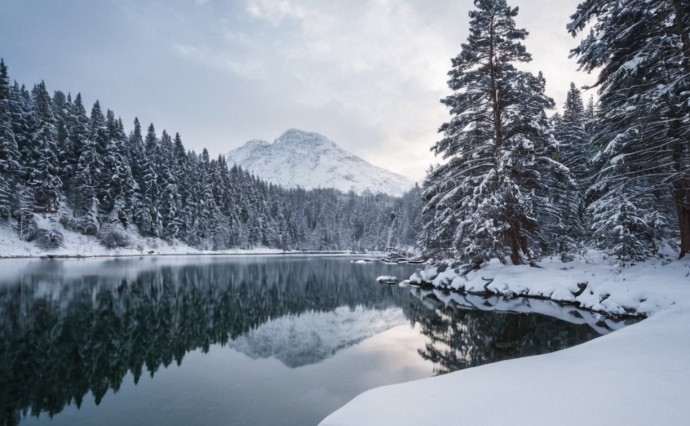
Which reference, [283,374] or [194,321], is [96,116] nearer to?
[194,321]

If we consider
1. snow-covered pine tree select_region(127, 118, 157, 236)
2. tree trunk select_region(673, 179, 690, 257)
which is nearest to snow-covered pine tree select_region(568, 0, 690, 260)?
tree trunk select_region(673, 179, 690, 257)

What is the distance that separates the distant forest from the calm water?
33.3m

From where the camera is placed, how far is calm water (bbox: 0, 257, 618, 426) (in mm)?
6926

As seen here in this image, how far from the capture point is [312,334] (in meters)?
13.9

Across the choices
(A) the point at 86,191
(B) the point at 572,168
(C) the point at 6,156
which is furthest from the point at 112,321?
(A) the point at 86,191

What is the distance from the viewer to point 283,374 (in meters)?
9.17

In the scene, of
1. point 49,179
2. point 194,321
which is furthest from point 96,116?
point 194,321

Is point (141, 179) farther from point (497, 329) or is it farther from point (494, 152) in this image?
point (497, 329)

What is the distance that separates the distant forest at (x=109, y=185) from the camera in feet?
149

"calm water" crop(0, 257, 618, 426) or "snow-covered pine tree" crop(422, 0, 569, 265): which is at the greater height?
"snow-covered pine tree" crop(422, 0, 569, 265)

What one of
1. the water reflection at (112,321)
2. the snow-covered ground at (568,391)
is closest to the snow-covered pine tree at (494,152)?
the water reflection at (112,321)

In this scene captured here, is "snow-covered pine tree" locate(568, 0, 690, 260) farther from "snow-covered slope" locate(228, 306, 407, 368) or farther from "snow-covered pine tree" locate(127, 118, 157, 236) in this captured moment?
"snow-covered pine tree" locate(127, 118, 157, 236)

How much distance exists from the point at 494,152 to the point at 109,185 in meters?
56.1

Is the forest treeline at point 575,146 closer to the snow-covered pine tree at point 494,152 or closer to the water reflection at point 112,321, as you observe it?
the snow-covered pine tree at point 494,152
